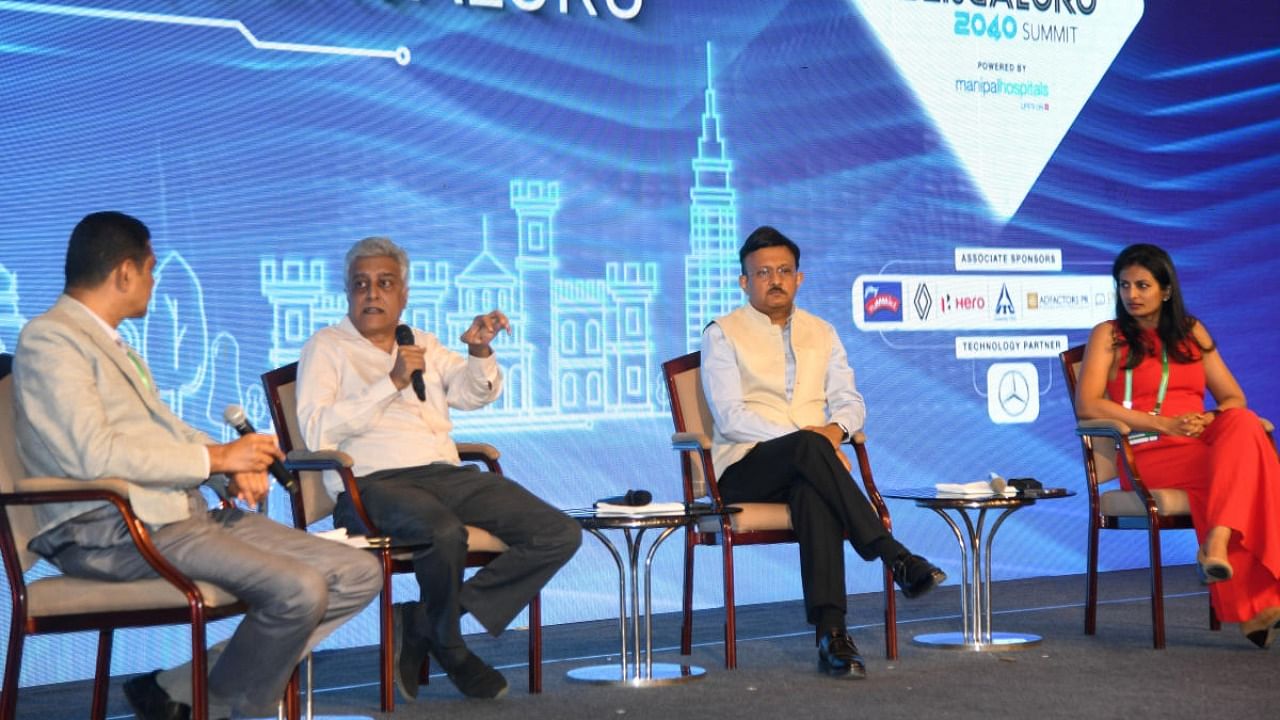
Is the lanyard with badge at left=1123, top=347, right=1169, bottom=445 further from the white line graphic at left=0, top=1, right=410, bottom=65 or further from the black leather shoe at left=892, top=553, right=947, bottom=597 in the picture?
the white line graphic at left=0, top=1, right=410, bottom=65

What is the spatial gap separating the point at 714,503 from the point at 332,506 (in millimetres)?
1051

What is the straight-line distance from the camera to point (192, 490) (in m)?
3.00

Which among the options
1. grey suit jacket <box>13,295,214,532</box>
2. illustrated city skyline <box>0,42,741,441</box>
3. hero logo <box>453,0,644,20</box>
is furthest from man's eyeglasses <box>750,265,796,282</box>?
grey suit jacket <box>13,295,214,532</box>

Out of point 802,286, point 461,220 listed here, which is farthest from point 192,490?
point 802,286

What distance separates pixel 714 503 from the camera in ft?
13.6

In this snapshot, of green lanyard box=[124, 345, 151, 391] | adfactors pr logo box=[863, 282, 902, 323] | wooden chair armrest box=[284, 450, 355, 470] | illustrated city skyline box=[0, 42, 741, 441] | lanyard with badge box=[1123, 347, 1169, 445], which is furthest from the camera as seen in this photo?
adfactors pr logo box=[863, 282, 902, 323]

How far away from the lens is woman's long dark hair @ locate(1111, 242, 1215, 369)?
468 centimetres

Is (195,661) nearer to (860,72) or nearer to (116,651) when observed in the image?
(116,651)

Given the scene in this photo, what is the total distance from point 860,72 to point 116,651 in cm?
351

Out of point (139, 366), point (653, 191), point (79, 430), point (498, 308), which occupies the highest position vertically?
point (653, 191)

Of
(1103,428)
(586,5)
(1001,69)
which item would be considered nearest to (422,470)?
(1103,428)

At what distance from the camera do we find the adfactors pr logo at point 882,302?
5844mm

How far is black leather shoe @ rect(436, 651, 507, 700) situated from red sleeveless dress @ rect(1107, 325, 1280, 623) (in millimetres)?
2091

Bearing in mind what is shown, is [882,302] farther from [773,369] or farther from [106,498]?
[106,498]
